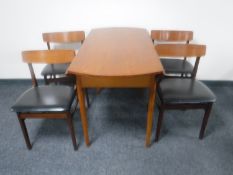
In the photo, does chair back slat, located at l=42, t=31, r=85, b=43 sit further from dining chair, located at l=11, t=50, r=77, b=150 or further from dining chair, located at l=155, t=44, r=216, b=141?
dining chair, located at l=155, t=44, r=216, b=141

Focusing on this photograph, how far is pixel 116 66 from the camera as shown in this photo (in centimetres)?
115

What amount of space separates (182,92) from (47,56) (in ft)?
3.64

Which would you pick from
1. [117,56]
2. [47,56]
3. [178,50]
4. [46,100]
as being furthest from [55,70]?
[178,50]

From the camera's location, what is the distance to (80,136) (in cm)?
169

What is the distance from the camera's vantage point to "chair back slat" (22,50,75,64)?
150 centimetres

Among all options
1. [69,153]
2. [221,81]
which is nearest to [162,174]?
[69,153]

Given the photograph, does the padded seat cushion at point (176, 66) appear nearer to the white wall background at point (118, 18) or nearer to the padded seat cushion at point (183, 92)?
the padded seat cushion at point (183, 92)

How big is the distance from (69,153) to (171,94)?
0.95m

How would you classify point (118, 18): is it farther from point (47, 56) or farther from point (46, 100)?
point (46, 100)

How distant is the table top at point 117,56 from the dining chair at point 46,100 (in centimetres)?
25

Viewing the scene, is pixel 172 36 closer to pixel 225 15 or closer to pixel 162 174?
pixel 225 15

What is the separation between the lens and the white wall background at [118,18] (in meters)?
2.00

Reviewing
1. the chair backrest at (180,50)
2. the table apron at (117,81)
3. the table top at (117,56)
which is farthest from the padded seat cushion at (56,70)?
the chair backrest at (180,50)

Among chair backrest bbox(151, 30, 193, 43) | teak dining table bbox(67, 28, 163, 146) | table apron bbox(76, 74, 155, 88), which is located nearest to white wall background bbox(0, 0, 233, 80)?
chair backrest bbox(151, 30, 193, 43)
